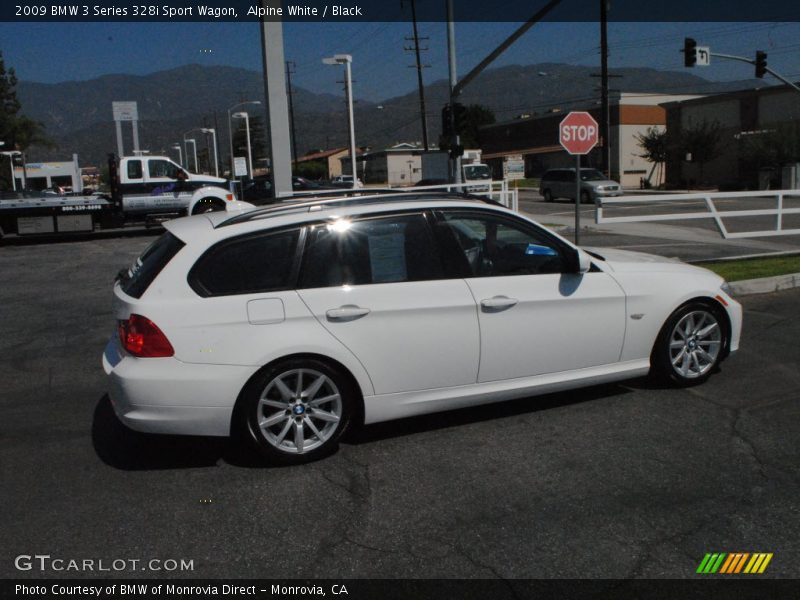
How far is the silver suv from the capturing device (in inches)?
1407

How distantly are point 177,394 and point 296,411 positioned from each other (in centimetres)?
70

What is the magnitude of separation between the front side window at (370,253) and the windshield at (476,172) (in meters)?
41.6

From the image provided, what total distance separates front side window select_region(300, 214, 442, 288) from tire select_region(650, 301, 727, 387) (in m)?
1.92

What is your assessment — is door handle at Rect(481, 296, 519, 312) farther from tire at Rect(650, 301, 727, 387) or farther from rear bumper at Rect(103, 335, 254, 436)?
rear bumper at Rect(103, 335, 254, 436)

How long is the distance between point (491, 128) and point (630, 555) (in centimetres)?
8743

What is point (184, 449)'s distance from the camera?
193 inches

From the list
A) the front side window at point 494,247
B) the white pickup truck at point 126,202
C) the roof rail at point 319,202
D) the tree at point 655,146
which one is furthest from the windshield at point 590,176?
the roof rail at point 319,202

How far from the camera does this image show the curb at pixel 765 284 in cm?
948

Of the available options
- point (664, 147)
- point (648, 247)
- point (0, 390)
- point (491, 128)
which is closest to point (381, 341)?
point (0, 390)

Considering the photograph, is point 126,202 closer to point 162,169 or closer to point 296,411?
point 162,169

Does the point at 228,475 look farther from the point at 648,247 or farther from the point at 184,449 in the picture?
the point at 648,247

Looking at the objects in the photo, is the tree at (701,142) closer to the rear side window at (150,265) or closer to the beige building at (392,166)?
the beige building at (392,166)

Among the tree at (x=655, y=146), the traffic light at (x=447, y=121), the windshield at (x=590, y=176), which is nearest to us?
the traffic light at (x=447, y=121)
